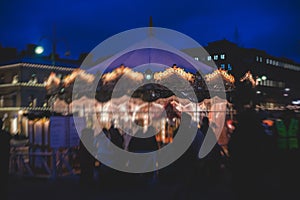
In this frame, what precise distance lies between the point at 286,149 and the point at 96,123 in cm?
703

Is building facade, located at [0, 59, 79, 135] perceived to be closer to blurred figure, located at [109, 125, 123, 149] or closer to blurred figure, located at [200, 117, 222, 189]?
blurred figure, located at [109, 125, 123, 149]

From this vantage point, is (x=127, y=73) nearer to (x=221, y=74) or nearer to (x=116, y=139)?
(x=116, y=139)

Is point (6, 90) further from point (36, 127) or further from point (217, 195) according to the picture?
point (217, 195)

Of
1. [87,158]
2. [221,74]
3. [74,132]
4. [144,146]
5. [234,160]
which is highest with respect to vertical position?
[221,74]

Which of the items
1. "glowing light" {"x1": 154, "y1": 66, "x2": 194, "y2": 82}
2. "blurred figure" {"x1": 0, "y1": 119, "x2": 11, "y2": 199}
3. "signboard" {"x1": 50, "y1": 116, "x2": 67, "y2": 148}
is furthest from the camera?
"glowing light" {"x1": 154, "y1": 66, "x2": 194, "y2": 82}

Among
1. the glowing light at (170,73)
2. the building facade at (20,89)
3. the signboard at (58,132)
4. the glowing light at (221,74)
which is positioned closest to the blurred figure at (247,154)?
the glowing light at (170,73)

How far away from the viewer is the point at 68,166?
1220 cm

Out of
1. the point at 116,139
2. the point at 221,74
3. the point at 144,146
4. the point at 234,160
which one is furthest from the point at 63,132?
the point at 234,160

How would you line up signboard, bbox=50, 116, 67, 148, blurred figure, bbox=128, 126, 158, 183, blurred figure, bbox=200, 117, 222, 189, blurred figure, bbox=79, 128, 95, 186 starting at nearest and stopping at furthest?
blurred figure, bbox=200, 117, 222, 189
blurred figure, bbox=79, 128, 95, 186
blurred figure, bbox=128, 126, 158, 183
signboard, bbox=50, 116, 67, 148

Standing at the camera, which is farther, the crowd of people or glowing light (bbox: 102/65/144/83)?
glowing light (bbox: 102/65/144/83)

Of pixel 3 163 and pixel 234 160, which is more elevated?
pixel 234 160

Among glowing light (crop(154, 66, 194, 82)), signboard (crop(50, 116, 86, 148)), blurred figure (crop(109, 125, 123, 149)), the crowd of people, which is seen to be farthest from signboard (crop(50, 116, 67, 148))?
glowing light (crop(154, 66, 194, 82))

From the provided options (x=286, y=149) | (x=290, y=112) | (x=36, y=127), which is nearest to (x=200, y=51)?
(x=290, y=112)

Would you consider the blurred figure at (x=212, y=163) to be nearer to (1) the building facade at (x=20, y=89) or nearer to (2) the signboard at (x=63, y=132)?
(2) the signboard at (x=63, y=132)
